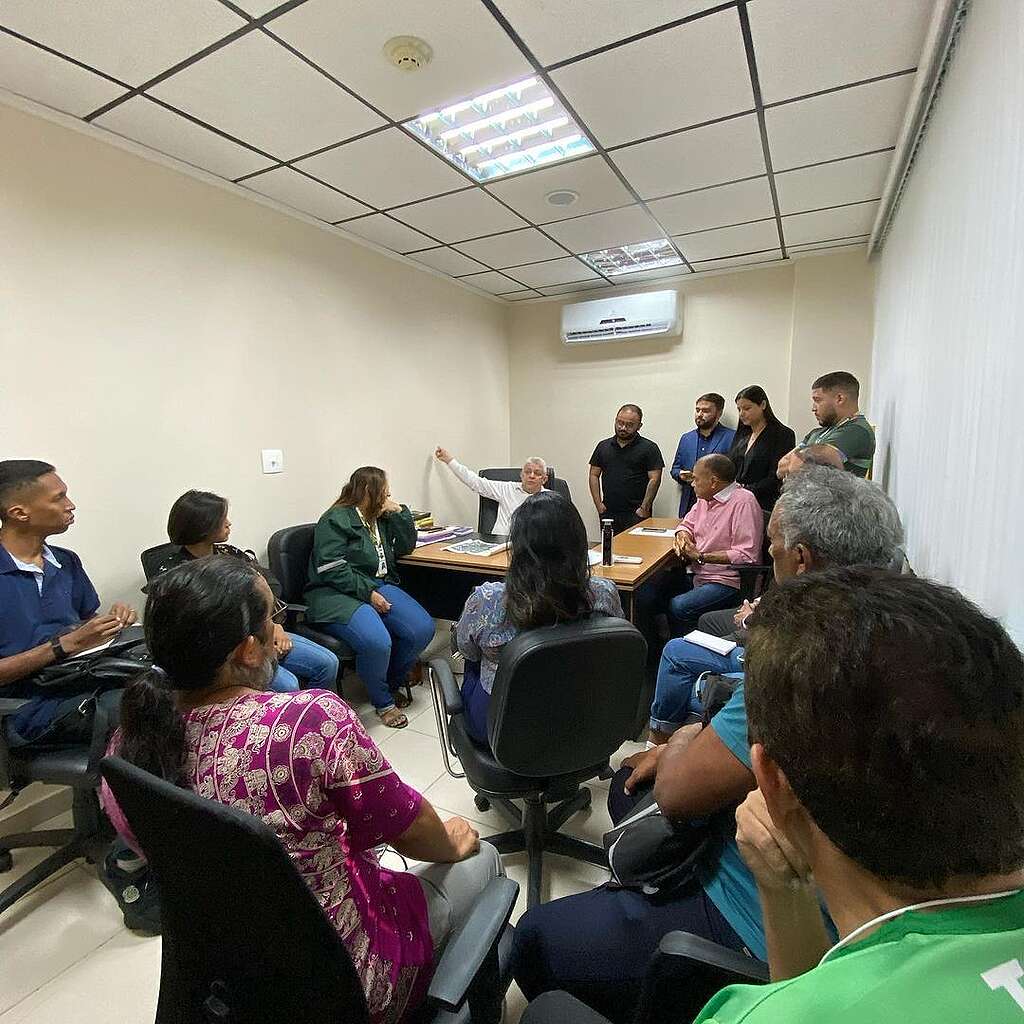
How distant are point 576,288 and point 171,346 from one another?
3.41m

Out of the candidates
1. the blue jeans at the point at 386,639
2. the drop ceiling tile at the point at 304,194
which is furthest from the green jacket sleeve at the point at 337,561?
the drop ceiling tile at the point at 304,194

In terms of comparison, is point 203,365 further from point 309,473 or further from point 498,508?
point 498,508

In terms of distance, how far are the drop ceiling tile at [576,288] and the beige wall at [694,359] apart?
269 millimetres

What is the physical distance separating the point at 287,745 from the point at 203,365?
244cm

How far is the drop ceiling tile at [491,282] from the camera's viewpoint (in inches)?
168

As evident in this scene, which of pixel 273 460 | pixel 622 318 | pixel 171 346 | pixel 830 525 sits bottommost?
pixel 830 525

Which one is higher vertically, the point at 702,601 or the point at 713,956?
the point at 713,956

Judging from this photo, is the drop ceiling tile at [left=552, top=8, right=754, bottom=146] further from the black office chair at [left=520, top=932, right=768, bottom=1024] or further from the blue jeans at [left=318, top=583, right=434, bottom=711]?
the blue jeans at [left=318, top=583, right=434, bottom=711]

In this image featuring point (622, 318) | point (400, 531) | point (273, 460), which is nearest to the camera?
point (273, 460)

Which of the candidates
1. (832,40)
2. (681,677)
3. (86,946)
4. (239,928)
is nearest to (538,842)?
(681,677)

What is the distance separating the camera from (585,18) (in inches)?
61.5

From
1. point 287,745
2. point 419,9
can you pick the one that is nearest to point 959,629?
point 287,745

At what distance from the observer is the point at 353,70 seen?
5.81 ft

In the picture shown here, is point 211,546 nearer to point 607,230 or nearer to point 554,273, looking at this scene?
point 607,230
